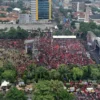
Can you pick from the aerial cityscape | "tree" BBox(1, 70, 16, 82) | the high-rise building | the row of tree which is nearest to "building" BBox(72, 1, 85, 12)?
the aerial cityscape

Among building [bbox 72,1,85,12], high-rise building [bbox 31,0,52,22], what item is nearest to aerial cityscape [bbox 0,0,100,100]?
high-rise building [bbox 31,0,52,22]

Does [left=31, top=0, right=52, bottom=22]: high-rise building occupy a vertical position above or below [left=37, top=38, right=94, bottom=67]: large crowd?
above

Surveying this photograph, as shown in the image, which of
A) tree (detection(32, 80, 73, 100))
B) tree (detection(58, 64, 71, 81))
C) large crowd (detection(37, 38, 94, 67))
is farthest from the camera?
large crowd (detection(37, 38, 94, 67))

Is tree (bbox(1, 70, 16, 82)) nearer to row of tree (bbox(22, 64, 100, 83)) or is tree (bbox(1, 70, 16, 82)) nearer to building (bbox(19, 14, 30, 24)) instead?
row of tree (bbox(22, 64, 100, 83))

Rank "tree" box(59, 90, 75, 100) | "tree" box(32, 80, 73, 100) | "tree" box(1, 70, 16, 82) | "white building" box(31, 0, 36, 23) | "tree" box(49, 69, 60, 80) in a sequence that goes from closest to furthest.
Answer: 1. "tree" box(32, 80, 73, 100)
2. "tree" box(59, 90, 75, 100)
3. "tree" box(1, 70, 16, 82)
4. "tree" box(49, 69, 60, 80)
5. "white building" box(31, 0, 36, 23)

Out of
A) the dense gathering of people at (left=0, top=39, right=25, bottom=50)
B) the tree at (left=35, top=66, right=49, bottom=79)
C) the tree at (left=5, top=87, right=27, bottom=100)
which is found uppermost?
the dense gathering of people at (left=0, top=39, right=25, bottom=50)

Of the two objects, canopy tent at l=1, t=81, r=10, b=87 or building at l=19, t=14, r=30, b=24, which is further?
building at l=19, t=14, r=30, b=24
